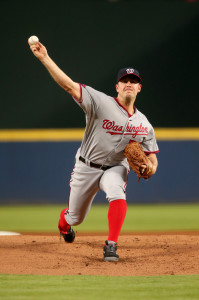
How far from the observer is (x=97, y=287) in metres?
3.08

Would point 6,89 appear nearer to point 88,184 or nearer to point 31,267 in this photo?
point 88,184

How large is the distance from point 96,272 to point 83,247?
1042mm

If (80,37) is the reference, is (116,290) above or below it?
below

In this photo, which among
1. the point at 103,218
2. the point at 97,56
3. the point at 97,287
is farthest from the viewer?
the point at 97,56

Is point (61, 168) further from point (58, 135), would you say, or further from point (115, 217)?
point (115, 217)

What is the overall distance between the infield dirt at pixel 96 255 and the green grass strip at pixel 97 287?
0.19 metres

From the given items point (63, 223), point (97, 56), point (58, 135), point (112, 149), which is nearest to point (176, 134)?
point (58, 135)

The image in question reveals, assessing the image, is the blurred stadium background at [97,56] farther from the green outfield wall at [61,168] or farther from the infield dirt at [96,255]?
the infield dirt at [96,255]

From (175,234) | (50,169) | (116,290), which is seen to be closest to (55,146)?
(50,169)

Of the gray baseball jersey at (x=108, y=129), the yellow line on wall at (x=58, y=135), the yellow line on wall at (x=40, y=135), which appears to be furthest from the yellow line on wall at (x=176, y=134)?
the gray baseball jersey at (x=108, y=129)

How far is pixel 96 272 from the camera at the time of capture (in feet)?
11.6

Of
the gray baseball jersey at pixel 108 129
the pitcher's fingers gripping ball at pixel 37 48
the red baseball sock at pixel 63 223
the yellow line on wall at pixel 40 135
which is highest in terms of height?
the pitcher's fingers gripping ball at pixel 37 48

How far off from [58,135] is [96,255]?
3815 mm

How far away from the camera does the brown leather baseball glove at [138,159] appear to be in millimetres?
4059
